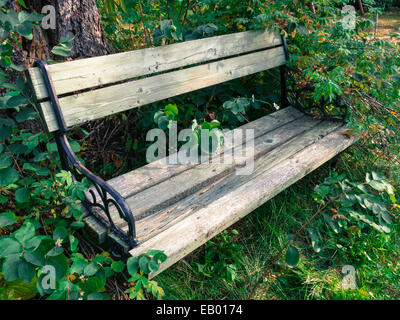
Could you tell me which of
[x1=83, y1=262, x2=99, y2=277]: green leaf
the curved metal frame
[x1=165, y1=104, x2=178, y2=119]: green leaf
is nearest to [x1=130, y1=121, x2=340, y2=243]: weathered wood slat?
the curved metal frame

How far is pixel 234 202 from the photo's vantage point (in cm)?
182

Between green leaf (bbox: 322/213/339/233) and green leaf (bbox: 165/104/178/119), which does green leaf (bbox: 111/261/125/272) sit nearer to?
→ green leaf (bbox: 165/104/178/119)

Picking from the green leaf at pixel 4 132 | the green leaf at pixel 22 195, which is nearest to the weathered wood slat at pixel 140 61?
the green leaf at pixel 4 132

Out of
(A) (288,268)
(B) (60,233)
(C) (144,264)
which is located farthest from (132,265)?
(A) (288,268)

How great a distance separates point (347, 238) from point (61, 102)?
1926 millimetres

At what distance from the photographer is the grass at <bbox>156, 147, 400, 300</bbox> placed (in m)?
1.91

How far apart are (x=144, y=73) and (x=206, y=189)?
0.82m

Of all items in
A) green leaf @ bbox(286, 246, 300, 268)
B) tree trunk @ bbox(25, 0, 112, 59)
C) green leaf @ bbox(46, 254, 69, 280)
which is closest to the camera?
green leaf @ bbox(46, 254, 69, 280)

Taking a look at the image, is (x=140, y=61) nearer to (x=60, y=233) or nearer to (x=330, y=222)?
(x=60, y=233)

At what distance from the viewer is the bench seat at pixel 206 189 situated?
162cm

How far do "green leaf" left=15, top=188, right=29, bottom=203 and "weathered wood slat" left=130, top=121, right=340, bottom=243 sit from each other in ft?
1.97

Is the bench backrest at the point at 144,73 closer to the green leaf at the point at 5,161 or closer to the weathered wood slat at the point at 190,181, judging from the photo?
the green leaf at the point at 5,161

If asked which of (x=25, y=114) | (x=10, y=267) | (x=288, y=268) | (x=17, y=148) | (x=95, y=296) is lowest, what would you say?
(x=288, y=268)
